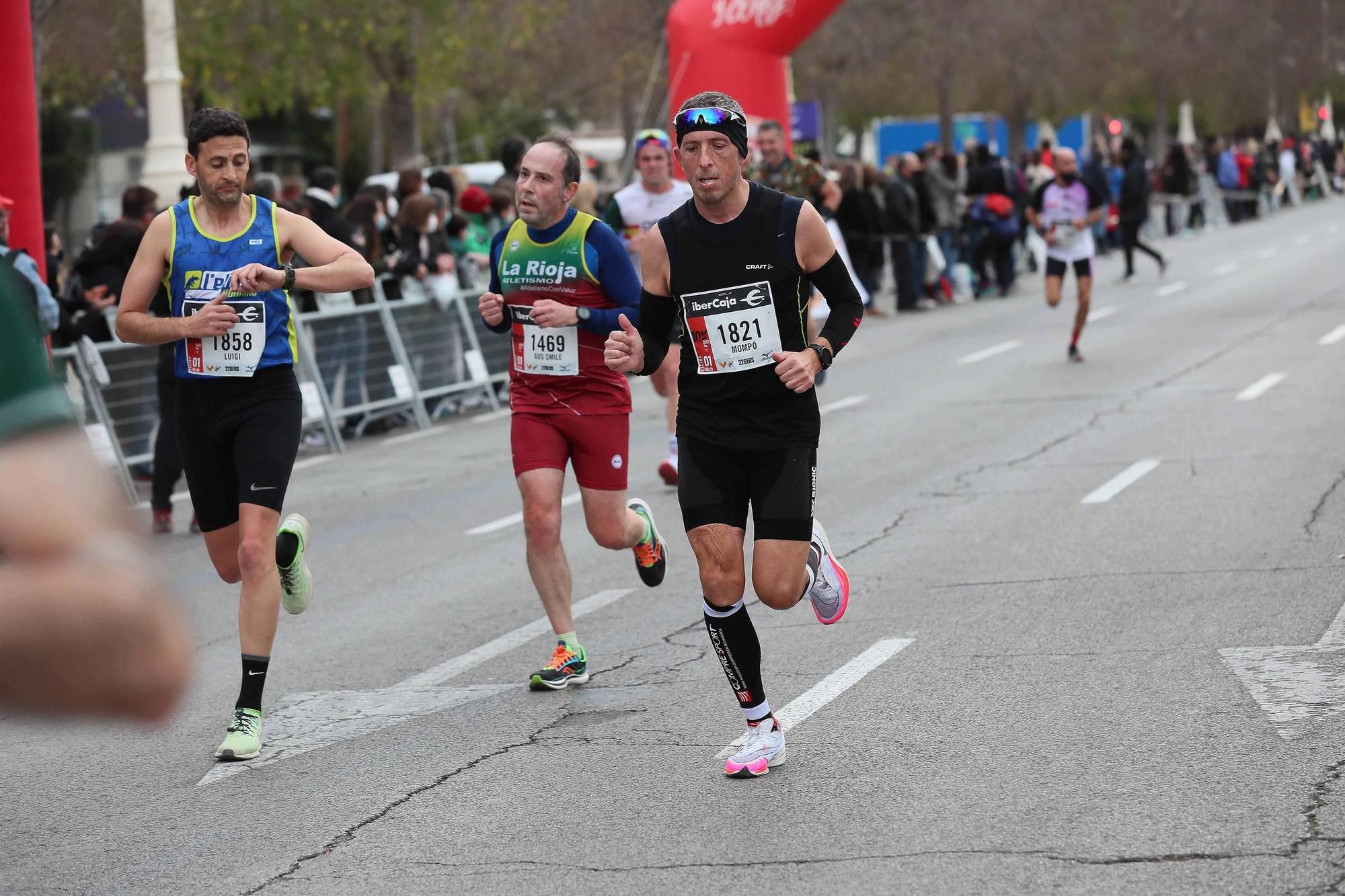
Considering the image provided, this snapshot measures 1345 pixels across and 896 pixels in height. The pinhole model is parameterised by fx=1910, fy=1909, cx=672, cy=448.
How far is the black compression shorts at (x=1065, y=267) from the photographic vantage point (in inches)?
696

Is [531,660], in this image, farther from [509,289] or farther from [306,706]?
[509,289]

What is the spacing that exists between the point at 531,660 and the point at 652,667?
0.58m

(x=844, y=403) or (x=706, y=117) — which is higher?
(x=706, y=117)

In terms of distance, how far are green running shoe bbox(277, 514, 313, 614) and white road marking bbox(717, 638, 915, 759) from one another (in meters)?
1.66

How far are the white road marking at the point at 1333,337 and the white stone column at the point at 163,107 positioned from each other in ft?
40.3

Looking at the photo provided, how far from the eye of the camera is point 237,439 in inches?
244

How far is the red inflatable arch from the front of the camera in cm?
2086

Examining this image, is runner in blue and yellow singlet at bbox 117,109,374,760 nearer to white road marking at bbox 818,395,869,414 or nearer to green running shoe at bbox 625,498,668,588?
green running shoe at bbox 625,498,668,588

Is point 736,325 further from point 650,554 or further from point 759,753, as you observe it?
point 650,554

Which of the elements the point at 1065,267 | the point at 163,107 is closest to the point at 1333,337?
the point at 1065,267

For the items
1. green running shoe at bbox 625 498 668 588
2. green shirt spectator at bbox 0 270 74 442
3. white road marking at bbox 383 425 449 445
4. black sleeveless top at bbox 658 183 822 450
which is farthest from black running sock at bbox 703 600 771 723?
white road marking at bbox 383 425 449 445

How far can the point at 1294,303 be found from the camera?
22500mm

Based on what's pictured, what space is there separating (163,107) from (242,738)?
58.2 ft

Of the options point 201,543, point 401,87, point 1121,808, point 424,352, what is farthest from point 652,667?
point 401,87
